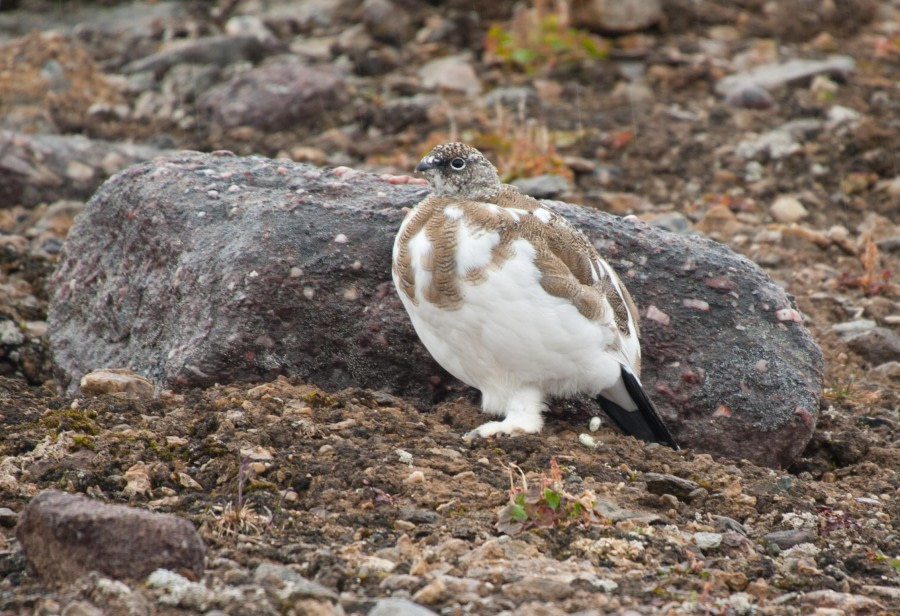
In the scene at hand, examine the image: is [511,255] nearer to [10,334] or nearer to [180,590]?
[180,590]

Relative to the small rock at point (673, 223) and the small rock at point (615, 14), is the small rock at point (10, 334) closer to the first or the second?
the small rock at point (673, 223)

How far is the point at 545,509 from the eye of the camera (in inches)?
164

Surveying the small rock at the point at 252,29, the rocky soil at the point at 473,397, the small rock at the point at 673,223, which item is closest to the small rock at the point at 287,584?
the rocky soil at the point at 473,397

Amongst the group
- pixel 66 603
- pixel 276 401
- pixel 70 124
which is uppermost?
pixel 66 603

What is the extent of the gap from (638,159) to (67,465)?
248 inches

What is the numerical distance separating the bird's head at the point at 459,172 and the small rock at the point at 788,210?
14.3ft

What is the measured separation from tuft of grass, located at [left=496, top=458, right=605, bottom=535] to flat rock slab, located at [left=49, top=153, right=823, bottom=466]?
4.72 feet

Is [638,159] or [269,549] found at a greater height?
[269,549]

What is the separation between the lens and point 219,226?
19.0 feet

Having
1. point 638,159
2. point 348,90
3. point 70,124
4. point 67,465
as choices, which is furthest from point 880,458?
point 70,124

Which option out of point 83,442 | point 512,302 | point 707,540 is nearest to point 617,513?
point 707,540

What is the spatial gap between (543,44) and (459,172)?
6185 mm

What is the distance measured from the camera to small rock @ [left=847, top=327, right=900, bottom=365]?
280 inches

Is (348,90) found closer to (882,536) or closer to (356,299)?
(356,299)
